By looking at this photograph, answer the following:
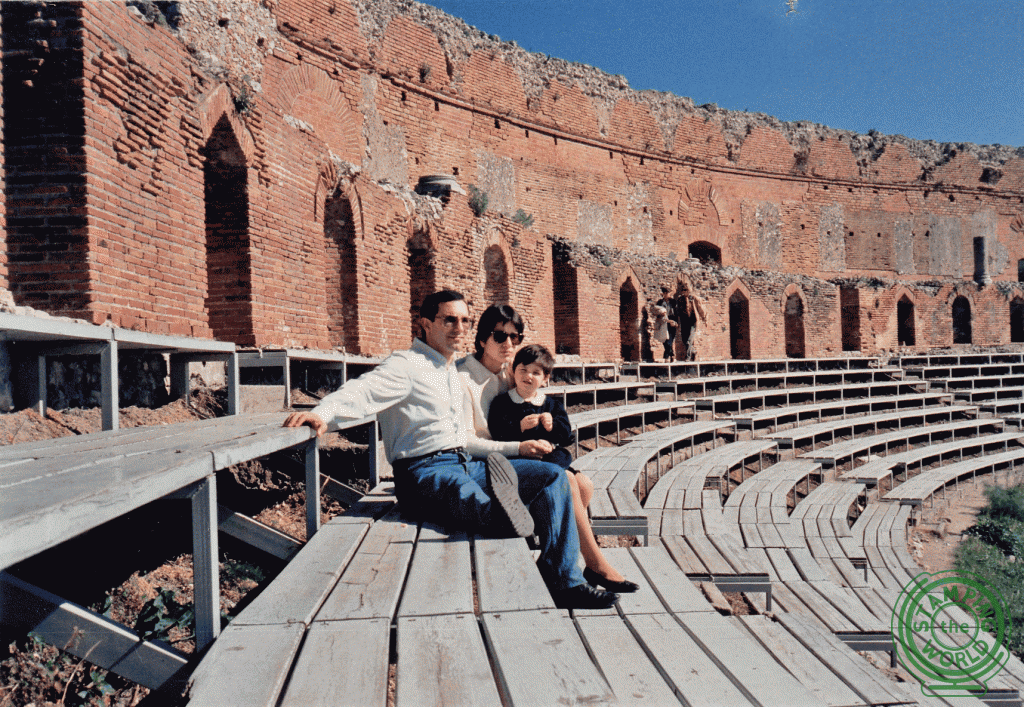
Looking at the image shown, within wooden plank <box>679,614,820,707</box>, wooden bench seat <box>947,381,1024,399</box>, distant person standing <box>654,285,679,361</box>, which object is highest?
distant person standing <box>654,285,679,361</box>

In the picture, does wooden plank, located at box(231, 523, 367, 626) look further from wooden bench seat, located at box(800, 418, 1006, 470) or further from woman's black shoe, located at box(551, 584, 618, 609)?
wooden bench seat, located at box(800, 418, 1006, 470)

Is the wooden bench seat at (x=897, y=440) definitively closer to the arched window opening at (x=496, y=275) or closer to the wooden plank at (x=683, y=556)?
the wooden plank at (x=683, y=556)

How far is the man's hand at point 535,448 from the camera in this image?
304cm

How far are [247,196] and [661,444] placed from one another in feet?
15.5

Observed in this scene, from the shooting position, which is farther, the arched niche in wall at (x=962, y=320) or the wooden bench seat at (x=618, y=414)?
the arched niche in wall at (x=962, y=320)

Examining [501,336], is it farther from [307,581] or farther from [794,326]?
[794,326]

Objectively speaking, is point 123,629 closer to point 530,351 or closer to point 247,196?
point 530,351

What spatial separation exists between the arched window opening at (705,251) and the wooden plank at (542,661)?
75.1 ft

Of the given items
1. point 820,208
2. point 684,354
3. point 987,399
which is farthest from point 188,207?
point 820,208

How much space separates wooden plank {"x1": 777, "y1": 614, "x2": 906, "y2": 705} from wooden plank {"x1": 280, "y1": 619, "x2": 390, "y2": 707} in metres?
1.00

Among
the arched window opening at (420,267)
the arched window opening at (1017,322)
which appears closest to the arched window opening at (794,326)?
the arched window opening at (1017,322)

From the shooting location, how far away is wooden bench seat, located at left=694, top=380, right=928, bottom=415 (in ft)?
39.1

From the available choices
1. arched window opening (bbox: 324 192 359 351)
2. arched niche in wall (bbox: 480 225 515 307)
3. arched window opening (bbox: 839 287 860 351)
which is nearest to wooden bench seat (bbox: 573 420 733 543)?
arched window opening (bbox: 324 192 359 351)

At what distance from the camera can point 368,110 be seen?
15.7 m
